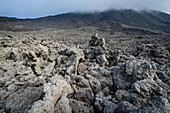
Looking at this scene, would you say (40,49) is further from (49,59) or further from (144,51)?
(144,51)

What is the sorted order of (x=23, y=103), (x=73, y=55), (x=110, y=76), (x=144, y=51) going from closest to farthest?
(x=23, y=103) → (x=110, y=76) → (x=73, y=55) → (x=144, y=51)

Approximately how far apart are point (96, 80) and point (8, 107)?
3951mm

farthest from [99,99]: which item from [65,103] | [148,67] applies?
[148,67]

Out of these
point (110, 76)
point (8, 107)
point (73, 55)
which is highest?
point (73, 55)

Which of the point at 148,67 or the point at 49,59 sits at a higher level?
the point at 148,67

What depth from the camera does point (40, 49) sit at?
822cm

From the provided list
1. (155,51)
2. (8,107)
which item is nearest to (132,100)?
(8,107)

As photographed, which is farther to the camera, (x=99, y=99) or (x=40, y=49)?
(x=40, y=49)

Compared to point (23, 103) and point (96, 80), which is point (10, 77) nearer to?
point (23, 103)

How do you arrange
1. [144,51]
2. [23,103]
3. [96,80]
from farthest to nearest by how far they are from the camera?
1. [144,51]
2. [96,80]
3. [23,103]

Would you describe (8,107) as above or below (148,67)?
below

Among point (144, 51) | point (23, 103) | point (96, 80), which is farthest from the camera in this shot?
point (144, 51)

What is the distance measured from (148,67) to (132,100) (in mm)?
1968

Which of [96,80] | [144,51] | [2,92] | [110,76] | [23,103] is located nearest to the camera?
[23,103]
